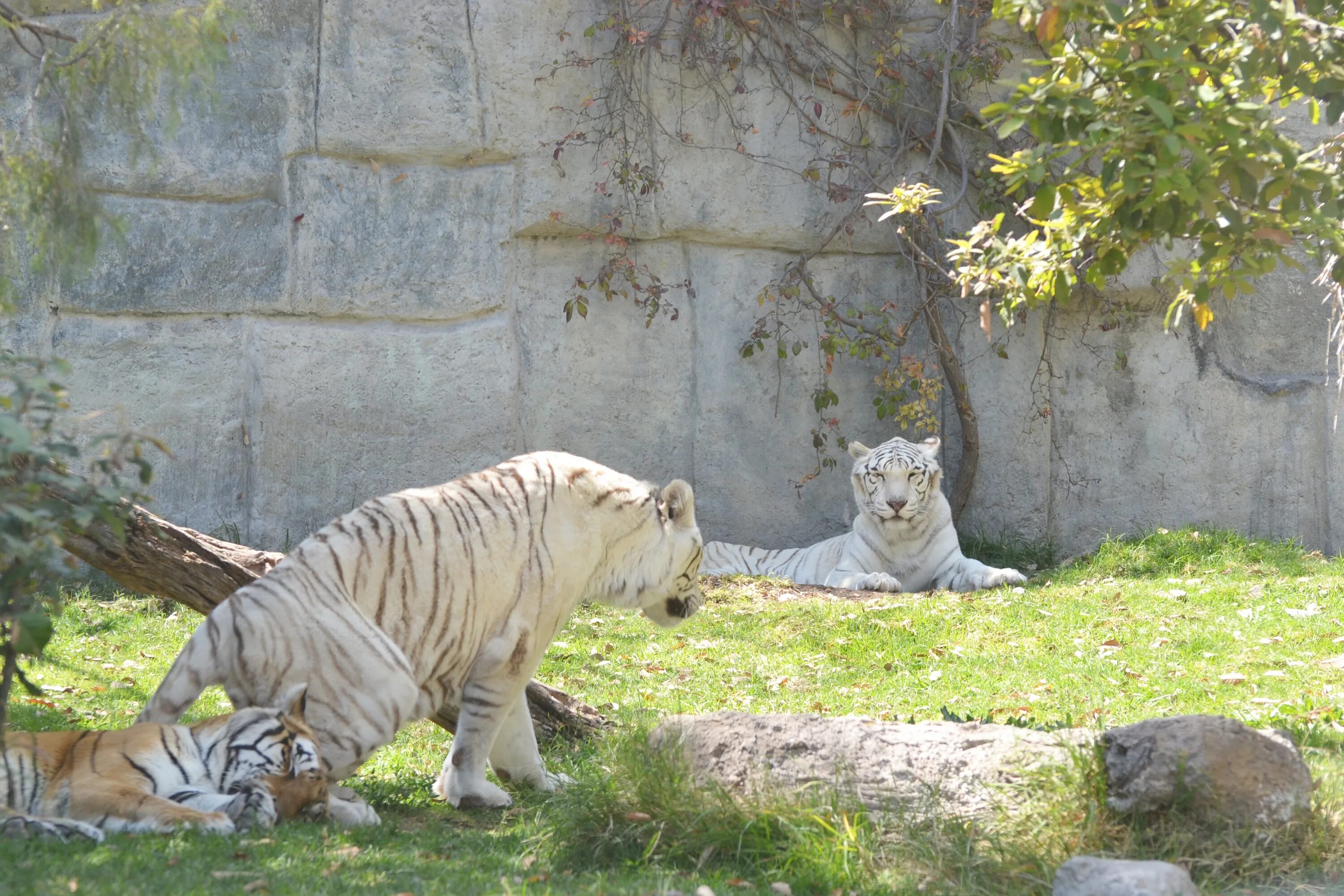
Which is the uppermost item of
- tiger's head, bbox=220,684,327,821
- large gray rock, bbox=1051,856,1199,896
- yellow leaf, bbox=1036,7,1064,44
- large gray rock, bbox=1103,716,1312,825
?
yellow leaf, bbox=1036,7,1064,44

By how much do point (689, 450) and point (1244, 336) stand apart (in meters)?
4.70

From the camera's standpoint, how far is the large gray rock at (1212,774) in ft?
12.5

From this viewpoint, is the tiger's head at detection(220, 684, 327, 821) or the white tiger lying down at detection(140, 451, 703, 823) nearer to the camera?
the tiger's head at detection(220, 684, 327, 821)

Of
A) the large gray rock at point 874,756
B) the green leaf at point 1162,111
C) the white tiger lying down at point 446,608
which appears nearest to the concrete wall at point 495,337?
the white tiger lying down at point 446,608

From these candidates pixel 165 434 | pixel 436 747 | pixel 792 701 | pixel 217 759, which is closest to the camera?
pixel 217 759

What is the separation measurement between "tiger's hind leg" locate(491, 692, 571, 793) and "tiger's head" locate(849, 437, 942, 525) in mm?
5411

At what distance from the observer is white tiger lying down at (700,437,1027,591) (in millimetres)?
10242

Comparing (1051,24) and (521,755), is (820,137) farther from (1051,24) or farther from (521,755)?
(1051,24)

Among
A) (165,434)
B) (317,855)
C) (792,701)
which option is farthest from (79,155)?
(165,434)

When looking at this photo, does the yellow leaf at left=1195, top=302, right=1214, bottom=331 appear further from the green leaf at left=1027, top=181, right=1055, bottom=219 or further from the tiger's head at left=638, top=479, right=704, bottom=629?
the tiger's head at left=638, top=479, right=704, bottom=629

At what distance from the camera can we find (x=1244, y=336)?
Result: 442 inches

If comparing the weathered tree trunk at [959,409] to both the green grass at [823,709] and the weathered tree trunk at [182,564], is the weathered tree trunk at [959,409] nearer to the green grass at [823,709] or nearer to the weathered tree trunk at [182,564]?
the green grass at [823,709]

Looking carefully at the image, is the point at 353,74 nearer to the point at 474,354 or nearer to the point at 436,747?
the point at 474,354

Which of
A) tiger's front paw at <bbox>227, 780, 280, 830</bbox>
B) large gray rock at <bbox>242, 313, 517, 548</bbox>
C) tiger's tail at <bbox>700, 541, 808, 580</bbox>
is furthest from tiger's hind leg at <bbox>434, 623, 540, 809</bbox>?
tiger's tail at <bbox>700, 541, 808, 580</bbox>
